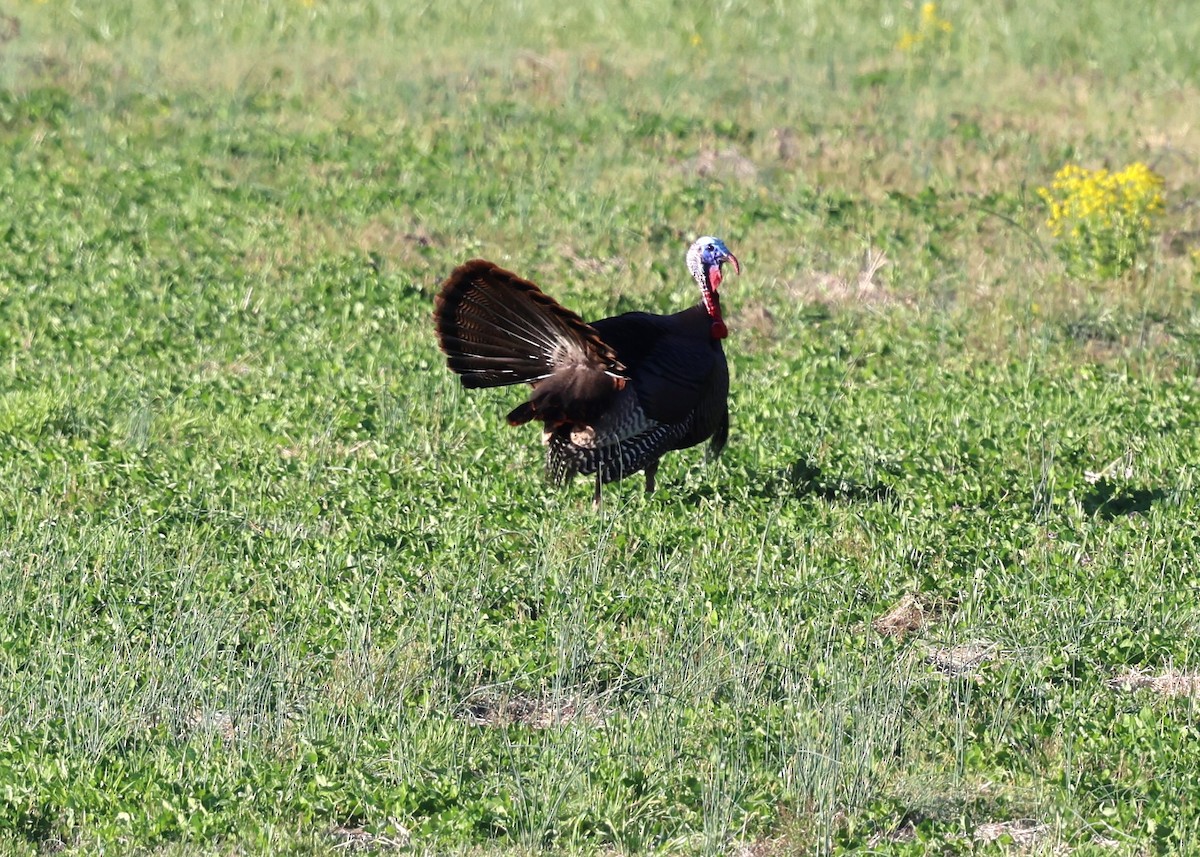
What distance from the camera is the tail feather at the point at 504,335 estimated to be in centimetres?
820

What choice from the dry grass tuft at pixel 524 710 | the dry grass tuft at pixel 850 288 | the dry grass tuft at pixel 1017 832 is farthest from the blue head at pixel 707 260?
the dry grass tuft at pixel 850 288

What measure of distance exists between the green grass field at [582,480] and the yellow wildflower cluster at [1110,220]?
0.20 m

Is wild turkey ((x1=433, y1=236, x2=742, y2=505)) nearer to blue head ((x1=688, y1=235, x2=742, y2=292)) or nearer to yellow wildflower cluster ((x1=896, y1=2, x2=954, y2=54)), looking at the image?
blue head ((x1=688, y1=235, x2=742, y2=292))

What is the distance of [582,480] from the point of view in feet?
30.8

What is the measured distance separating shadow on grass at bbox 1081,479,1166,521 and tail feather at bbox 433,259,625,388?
96.7 inches

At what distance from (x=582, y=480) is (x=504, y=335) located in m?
1.14

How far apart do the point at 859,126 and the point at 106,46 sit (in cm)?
781

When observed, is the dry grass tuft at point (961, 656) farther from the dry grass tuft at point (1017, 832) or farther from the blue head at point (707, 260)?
the blue head at point (707, 260)

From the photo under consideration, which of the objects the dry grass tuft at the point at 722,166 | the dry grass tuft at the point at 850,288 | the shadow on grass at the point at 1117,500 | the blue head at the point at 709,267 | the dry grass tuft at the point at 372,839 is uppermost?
the blue head at the point at 709,267

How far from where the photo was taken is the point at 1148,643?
705 cm

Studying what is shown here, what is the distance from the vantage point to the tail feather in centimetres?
820

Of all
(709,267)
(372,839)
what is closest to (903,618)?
(709,267)

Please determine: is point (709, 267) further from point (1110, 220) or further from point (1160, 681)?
point (1110, 220)

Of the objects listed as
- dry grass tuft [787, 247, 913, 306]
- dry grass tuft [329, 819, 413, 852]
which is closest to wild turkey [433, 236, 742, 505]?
dry grass tuft [329, 819, 413, 852]
